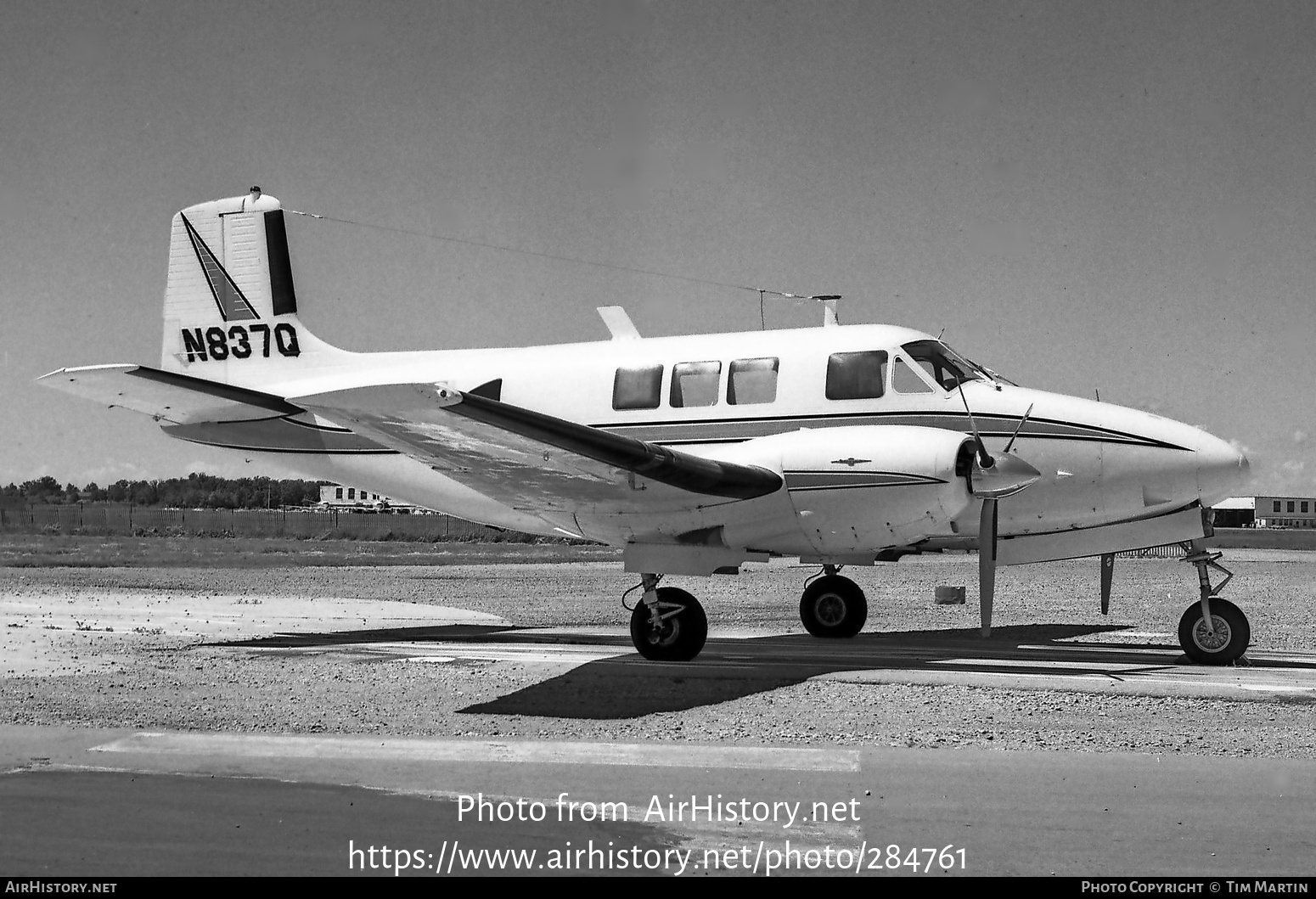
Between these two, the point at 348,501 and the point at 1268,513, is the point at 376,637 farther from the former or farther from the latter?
the point at 1268,513

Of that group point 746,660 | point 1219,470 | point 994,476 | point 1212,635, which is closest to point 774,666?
point 746,660

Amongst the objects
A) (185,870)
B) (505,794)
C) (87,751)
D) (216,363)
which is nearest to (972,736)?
(505,794)

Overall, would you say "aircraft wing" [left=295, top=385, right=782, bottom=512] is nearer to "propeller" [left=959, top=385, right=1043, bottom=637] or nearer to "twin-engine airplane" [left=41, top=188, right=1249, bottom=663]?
"twin-engine airplane" [left=41, top=188, right=1249, bottom=663]

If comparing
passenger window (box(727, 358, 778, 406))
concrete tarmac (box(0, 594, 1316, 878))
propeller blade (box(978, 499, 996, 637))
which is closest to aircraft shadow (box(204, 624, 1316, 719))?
concrete tarmac (box(0, 594, 1316, 878))

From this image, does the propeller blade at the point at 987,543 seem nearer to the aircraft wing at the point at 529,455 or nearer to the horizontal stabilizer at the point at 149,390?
the aircraft wing at the point at 529,455

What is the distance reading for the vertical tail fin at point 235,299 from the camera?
1812cm

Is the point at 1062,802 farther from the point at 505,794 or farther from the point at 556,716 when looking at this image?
the point at 556,716

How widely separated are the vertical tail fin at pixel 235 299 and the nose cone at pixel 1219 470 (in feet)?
39.6

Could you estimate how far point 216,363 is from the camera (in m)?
18.2

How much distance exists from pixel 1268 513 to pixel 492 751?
14156cm

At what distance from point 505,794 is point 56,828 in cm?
242

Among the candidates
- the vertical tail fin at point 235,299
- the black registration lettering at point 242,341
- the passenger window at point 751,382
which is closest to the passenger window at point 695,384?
the passenger window at point 751,382

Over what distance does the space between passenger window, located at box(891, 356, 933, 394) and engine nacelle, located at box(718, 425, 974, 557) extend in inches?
33.8
